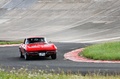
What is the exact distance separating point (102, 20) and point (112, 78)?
4658 centimetres

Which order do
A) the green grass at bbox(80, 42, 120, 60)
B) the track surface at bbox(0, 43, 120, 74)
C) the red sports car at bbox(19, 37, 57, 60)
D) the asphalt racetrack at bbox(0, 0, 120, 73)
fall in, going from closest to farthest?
the track surface at bbox(0, 43, 120, 74) < the green grass at bbox(80, 42, 120, 60) < the red sports car at bbox(19, 37, 57, 60) < the asphalt racetrack at bbox(0, 0, 120, 73)

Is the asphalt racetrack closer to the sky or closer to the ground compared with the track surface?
closer to the sky

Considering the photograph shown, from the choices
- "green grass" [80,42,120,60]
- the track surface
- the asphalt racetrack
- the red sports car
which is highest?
the asphalt racetrack

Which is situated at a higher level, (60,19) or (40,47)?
(60,19)

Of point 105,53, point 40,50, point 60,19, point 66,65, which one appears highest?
point 60,19

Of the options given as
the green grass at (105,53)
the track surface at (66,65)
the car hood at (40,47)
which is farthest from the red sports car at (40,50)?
the green grass at (105,53)

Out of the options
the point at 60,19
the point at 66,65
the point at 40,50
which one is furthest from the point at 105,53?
the point at 60,19

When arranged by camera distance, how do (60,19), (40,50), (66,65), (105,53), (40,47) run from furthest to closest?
(60,19), (105,53), (40,47), (40,50), (66,65)

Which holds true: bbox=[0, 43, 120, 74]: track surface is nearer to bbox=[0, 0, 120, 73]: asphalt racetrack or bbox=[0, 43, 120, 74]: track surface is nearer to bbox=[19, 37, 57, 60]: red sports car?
bbox=[19, 37, 57, 60]: red sports car

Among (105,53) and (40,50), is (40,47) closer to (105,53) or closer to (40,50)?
(40,50)

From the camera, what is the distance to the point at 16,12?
70.1 m

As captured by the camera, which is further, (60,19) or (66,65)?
(60,19)

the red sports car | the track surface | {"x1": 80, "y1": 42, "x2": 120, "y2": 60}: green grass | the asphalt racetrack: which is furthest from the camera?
the asphalt racetrack

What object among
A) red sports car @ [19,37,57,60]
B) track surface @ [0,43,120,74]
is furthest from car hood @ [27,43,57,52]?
track surface @ [0,43,120,74]
